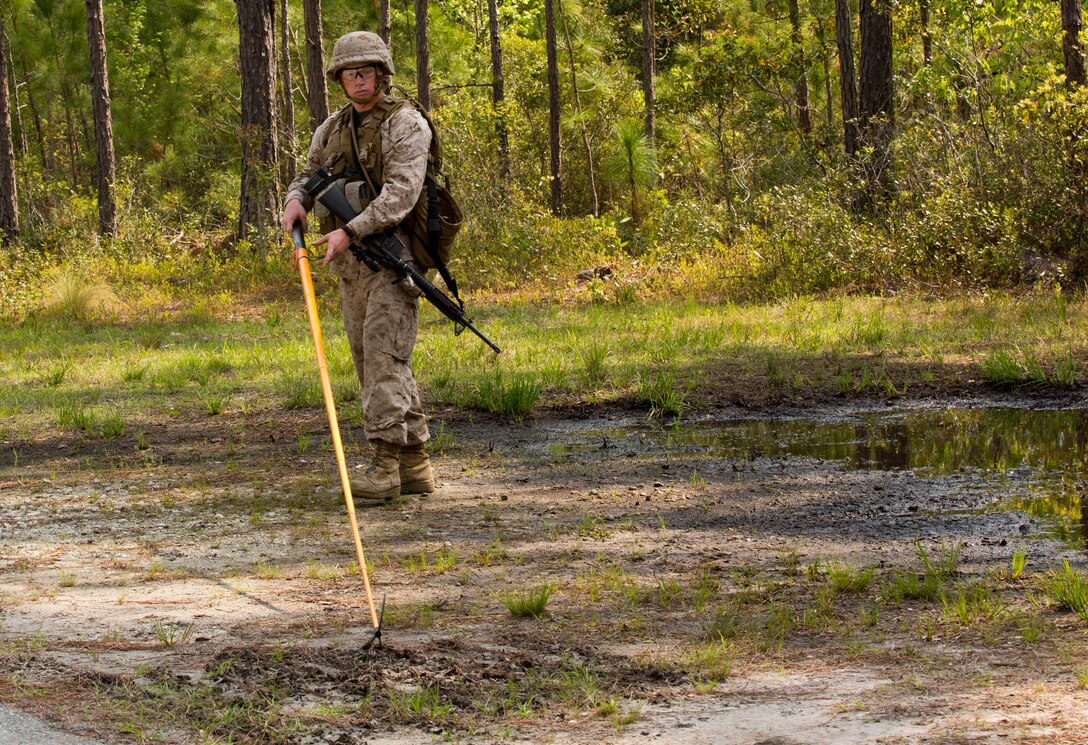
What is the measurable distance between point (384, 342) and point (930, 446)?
3.37 m

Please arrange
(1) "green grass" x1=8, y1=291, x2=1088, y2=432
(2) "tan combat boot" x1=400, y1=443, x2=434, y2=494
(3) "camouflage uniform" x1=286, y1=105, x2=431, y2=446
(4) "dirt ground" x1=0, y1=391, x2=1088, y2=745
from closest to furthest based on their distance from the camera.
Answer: (4) "dirt ground" x1=0, y1=391, x2=1088, y2=745 → (3) "camouflage uniform" x1=286, y1=105, x2=431, y2=446 → (2) "tan combat boot" x1=400, y1=443, x2=434, y2=494 → (1) "green grass" x1=8, y1=291, x2=1088, y2=432

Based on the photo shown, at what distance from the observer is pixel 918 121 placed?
13.3 meters

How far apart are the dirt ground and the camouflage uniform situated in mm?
528

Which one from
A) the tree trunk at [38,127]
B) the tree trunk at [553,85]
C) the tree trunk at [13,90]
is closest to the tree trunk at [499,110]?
the tree trunk at [553,85]

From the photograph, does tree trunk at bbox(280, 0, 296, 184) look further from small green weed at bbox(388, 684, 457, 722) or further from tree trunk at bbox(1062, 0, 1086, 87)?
small green weed at bbox(388, 684, 457, 722)

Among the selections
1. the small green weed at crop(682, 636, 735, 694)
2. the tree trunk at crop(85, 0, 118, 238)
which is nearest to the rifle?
the small green weed at crop(682, 636, 735, 694)

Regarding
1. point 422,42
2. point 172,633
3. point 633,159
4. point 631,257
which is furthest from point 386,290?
point 633,159

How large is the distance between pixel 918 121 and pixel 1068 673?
1094cm

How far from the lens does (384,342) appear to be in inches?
238

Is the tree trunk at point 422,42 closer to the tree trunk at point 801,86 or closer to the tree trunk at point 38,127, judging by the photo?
the tree trunk at point 801,86

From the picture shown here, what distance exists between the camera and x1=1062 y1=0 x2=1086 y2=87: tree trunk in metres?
12.8

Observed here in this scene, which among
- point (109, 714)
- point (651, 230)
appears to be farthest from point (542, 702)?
point (651, 230)

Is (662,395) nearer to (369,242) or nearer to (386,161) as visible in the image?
(369,242)

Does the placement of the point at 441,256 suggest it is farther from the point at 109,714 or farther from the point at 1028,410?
the point at 1028,410
